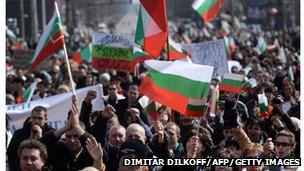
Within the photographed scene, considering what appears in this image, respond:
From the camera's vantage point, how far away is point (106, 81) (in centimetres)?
1503

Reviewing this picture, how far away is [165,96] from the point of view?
356 inches

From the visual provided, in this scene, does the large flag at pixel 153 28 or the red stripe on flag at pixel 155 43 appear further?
the red stripe on flag at pixel 155 43

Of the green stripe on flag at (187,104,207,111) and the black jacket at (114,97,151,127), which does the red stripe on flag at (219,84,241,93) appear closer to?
the black jacket at (114,97,151,127)

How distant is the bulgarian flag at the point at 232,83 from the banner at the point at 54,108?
1679mm

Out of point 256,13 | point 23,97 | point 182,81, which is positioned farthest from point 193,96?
point 256,13

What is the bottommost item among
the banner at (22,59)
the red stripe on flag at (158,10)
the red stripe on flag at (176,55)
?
the banner at (22,59)

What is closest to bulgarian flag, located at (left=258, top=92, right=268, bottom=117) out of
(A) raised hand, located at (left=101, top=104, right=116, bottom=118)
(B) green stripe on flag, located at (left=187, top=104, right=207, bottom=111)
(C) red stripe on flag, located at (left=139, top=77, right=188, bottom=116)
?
(A) raised hand, located at (left=101, top=104, right=116, bottom=118)

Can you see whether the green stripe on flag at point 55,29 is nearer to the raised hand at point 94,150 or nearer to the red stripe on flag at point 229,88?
the red stripe on flag at point 229,88

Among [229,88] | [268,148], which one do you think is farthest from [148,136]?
[229,88]

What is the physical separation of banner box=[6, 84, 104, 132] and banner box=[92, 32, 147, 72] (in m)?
2.67

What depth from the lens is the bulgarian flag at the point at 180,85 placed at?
8.31 meters

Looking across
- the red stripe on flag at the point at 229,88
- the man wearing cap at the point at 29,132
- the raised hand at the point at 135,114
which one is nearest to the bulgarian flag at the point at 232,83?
the red stripe on flag at the point at 229,88

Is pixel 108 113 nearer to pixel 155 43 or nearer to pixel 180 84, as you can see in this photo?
pixel 180 84

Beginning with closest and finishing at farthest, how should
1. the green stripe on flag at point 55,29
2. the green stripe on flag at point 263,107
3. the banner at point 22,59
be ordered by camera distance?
the green stripe on flag at point 55,29 < the green stripe on flag at point 263,107 < the banner at point 22,59
